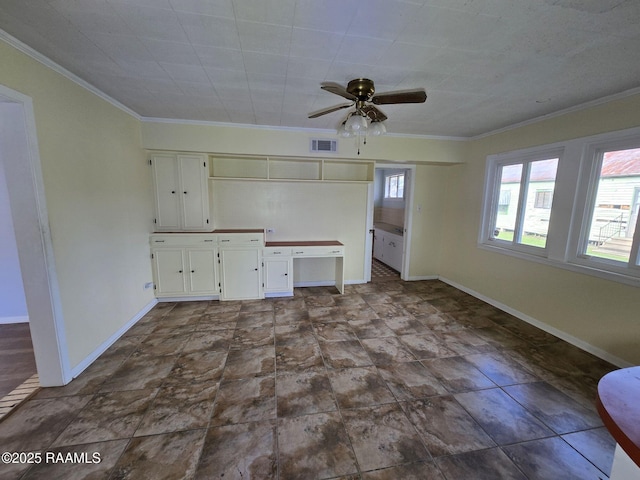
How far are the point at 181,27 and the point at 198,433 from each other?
2.57 m

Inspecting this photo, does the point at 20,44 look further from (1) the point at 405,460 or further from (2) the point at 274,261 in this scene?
(1) the point at 405,460

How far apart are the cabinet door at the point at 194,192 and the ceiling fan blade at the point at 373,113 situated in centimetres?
247

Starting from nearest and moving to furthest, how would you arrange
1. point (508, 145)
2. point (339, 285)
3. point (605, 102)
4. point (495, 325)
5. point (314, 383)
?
1. point (314, 383)
2. point (605, 102)
3. point (495, 325)
4. point (508, 145)
5. point (339, 285)

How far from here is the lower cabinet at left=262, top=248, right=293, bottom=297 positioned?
389 cm

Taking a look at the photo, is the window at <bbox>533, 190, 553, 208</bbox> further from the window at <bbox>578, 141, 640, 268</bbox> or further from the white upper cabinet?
the white upper cabinet

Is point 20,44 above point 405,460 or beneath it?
above

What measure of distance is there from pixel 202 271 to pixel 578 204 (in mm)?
4634

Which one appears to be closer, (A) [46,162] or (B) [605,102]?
(A) [46,162]

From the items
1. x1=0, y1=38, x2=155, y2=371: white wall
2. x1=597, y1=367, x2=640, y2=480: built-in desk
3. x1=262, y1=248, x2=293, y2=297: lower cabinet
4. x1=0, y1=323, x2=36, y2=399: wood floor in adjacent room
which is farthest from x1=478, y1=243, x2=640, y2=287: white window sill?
x1=0, y1=323, x2=36, y2=399: wood floor in adjacent room

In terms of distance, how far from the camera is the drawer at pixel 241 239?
3668 mm

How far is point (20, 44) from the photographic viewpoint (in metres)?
1.73

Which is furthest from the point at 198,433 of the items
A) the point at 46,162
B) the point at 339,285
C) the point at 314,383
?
the point at 339,285

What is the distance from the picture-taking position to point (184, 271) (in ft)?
11.9

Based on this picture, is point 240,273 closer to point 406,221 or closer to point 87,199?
point 87,199
